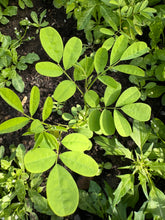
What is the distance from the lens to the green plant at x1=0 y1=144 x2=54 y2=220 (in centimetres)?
156

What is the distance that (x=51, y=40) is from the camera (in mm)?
1025

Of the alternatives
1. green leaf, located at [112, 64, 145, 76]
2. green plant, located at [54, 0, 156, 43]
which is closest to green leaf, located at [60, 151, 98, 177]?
green leaf, located at [112, 64, 145, 76]

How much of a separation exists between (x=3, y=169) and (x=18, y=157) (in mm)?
168

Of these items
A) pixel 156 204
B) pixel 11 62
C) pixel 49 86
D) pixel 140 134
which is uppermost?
pixel 11 62

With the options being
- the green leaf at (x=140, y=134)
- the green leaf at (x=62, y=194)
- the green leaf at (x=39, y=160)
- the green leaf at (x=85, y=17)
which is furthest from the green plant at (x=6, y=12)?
the green leaf at (x=62, y=194)

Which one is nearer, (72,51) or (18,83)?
(72,51)

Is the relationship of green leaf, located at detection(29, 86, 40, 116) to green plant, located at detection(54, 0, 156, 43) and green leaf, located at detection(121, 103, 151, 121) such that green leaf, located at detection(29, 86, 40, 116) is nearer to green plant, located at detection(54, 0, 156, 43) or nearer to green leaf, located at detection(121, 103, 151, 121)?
green leaf, located at detection(121, 103, 151, 121)

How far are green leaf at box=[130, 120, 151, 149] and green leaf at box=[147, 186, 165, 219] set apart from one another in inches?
13.3

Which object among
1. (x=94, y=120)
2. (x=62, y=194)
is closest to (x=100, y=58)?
(x=94, y=120)

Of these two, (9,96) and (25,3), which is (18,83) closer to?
(25,3)

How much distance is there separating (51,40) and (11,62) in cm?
124

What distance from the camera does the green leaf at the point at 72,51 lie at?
1.07 m

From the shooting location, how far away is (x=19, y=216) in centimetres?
154

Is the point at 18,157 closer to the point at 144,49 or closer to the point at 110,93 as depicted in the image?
the point at 110,93
